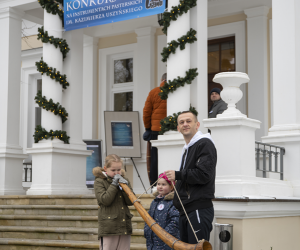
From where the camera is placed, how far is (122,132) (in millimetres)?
10281

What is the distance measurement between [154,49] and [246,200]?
606cm

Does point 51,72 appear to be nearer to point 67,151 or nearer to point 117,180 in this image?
point 67,151

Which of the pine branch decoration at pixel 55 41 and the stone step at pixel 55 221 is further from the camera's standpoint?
the pine branch decoration at pixel 55 41

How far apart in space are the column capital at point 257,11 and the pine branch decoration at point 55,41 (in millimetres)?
3424

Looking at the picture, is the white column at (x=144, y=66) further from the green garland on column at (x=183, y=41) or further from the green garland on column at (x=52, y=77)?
the green garland on column at (x=183, y=41)

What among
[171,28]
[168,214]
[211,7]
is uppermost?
[211,7]

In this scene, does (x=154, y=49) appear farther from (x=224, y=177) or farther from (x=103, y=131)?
(x=224, y=177)

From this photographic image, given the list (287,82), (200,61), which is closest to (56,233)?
(200,61)

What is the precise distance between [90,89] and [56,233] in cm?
500

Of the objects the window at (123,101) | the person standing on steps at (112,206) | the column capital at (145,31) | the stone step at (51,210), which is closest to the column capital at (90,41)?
the column capital at (145,31)

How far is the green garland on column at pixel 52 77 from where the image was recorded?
7.83 metres

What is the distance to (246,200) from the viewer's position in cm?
469

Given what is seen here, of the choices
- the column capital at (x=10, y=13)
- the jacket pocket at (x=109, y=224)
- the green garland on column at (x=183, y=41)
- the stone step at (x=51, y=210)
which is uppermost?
the column capital at (x=10, y=13)

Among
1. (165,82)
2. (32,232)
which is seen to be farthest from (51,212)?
(165,82)
